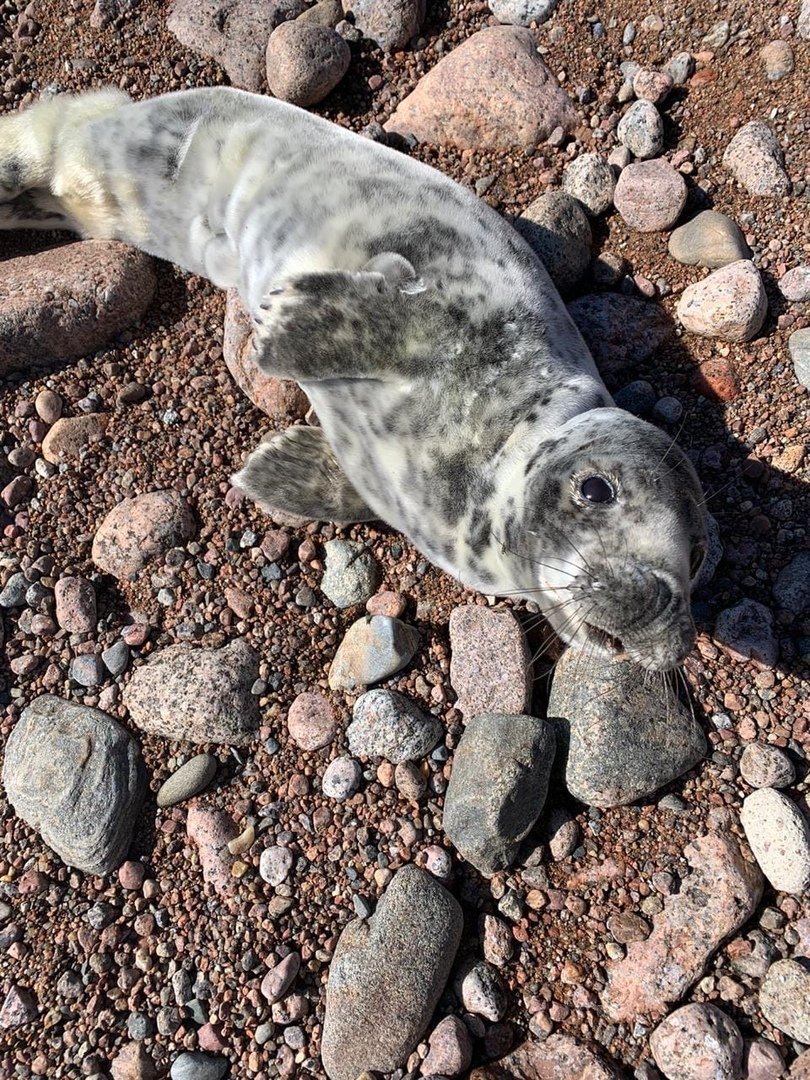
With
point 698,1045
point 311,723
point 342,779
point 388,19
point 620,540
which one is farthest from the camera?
point 388,19

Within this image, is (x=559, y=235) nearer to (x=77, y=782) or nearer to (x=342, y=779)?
(x=342, y=779)

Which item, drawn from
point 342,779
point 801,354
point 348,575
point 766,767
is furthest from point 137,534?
point 801,354

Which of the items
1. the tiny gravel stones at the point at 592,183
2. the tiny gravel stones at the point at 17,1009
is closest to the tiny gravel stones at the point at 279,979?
the tiny gravel stones at the point at 17,1009

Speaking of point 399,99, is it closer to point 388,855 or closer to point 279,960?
point 388,855

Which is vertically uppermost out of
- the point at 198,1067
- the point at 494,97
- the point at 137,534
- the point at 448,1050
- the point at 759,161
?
the point at 494,97

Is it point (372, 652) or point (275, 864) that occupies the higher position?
point (372, 652)

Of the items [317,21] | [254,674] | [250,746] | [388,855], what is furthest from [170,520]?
[317,21]
